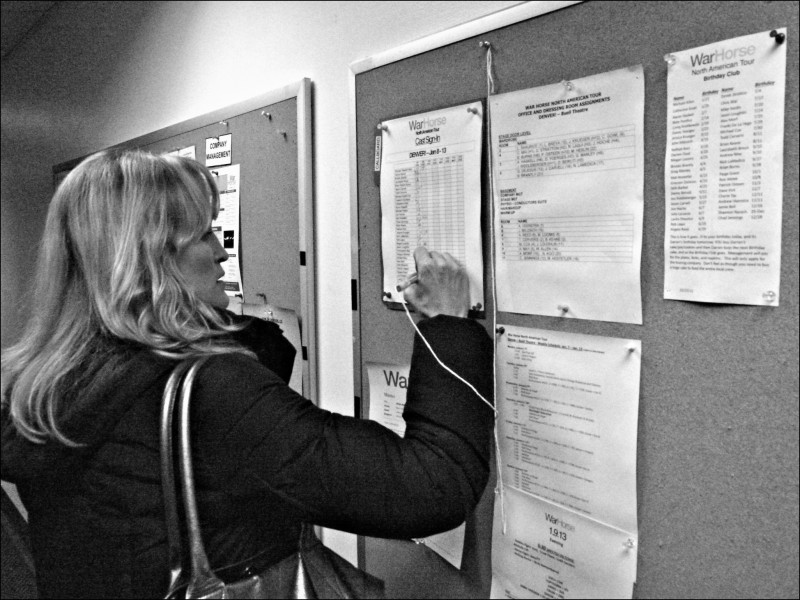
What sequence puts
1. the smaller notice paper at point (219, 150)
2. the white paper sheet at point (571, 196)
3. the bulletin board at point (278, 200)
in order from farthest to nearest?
the smaller notice paper at point (219, 150)
the bulletin board at point (278, 200)
the white paper sheet at point (571, 196)

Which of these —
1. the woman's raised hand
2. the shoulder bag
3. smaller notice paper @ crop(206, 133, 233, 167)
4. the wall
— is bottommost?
the shoulder bag

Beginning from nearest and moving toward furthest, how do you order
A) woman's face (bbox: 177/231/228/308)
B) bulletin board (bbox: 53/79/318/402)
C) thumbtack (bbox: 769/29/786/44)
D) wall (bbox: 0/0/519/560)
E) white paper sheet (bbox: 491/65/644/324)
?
1. thumbtack (bbox: 769/29/786/44)
2. white paper sheet (bbox: 491/65/644/324)
3. woman's face (bbox: 177/231/228/308)
4. wall (bbox: 0/0/519/560)
5. bulletin board (bbox: 53/79/318/402)

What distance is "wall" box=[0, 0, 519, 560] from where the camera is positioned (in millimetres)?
1045

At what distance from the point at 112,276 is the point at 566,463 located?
65 centimetres

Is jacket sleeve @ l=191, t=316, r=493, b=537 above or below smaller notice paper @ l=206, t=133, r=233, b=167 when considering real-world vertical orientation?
below

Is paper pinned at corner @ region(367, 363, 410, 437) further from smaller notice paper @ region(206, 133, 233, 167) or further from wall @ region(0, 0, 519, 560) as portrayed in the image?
smaller notice paper @ region(206, 133, 233, 167)

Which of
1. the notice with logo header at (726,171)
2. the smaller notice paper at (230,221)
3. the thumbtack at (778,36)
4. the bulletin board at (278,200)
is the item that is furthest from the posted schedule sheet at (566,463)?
the smaller notice paper at (230,221)

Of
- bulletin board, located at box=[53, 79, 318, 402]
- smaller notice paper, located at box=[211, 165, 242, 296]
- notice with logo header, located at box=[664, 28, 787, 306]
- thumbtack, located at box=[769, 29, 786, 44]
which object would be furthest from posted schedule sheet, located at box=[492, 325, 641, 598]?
smaller notice paper, located at box=[211, 165, 242, 296]

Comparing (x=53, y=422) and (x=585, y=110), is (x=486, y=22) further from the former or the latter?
(x=53, y=422)

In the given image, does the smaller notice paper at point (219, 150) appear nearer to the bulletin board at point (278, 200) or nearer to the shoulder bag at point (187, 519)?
the bulletin board at point (278, 200)

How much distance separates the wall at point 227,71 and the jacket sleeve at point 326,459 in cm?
46

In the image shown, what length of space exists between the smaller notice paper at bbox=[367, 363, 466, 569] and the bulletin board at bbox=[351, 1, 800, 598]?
0.75 feet

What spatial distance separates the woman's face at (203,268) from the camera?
2.59 feet

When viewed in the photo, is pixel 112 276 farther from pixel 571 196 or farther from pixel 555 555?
pixel 555 555
